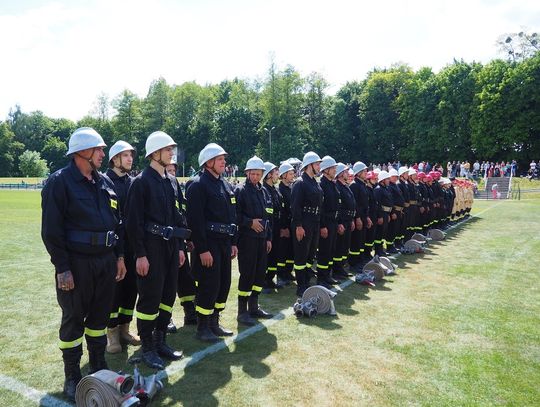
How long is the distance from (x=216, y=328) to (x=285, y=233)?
3.50 meters

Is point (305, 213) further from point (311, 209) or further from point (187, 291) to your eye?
point (187, 291)

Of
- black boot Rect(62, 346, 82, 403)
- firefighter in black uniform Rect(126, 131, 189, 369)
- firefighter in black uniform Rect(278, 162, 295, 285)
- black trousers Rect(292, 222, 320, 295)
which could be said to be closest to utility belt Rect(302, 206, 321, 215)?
Result: black trousers Rect(292, 222, 320, 295)

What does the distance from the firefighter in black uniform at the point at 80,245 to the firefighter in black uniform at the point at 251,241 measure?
240cm

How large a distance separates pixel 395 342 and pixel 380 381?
3.91 feet

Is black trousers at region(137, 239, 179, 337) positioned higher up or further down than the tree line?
further down

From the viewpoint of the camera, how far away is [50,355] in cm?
506

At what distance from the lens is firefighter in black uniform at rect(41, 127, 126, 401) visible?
3.99m

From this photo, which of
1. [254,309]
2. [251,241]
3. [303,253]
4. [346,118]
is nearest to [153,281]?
[251,241]

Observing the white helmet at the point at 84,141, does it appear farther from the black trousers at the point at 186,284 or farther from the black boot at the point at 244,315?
the black boot at the point at 244,315

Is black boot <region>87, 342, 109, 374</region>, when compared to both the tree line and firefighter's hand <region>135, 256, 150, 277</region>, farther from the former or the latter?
the tree line

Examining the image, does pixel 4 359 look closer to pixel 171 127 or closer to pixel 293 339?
pixel 293 339

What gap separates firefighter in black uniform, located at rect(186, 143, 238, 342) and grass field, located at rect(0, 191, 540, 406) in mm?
544

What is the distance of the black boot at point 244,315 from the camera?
6.32 m

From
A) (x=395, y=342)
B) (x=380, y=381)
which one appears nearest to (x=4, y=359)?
(x=380, y=381)
